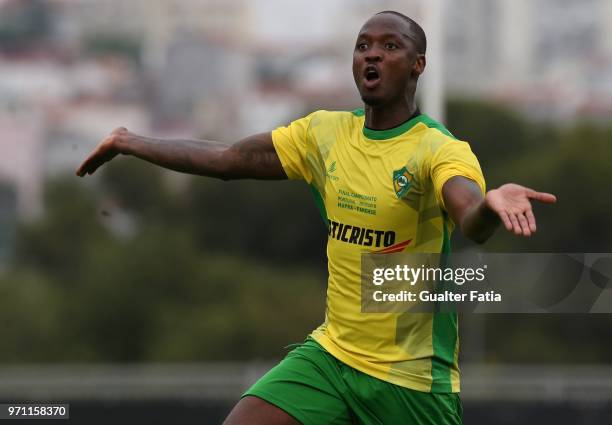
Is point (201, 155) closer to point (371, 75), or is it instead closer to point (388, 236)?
point (371, 75)

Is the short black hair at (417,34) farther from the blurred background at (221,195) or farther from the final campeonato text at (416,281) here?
the blurred background at (221,195)

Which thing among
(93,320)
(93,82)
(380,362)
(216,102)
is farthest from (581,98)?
(380,362)

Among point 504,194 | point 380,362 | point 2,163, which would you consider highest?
point 504,194

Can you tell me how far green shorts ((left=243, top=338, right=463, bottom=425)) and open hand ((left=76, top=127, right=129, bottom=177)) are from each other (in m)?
1.59

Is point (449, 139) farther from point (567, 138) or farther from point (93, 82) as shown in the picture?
point (93, 82)

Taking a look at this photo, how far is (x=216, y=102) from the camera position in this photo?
150 metres

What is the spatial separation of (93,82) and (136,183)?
54198 mm

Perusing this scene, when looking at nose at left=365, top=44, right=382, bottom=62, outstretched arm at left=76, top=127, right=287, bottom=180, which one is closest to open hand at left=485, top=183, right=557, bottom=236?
nose at left=365, top=44, right=382, bottom=62

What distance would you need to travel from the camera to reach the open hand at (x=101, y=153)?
9.84 m

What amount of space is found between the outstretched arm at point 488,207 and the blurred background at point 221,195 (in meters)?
3.33

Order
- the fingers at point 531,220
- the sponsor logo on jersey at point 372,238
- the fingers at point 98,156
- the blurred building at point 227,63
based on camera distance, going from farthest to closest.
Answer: the blurred building at point 227,63 → the fingers at point 98,156 → the sponsor logo on jersey at point 372,238 → the fingers at point 531,220

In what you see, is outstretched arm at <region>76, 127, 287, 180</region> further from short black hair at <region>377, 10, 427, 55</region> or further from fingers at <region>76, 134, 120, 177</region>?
short black hair at <region>377, 10, 427, 55</region>

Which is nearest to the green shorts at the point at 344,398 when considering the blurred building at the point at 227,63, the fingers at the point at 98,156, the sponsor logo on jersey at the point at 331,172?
the sponsor logo on jersey at the point at 331,172

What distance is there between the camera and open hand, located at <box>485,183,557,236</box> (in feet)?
25.3
